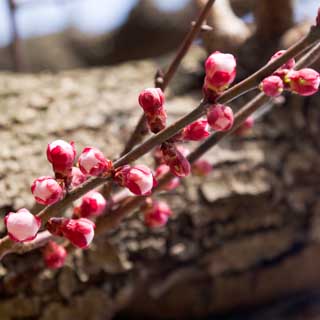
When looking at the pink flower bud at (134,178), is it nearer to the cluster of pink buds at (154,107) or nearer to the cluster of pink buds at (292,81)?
the cluster of pink buds at (154,107)

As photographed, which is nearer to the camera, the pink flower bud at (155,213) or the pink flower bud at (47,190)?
the pink flower bud at (47,190)

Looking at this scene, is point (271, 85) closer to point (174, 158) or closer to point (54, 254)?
point (174, 158)

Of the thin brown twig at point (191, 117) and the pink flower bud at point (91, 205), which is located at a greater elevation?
the pink flower bud at point (91, 205)

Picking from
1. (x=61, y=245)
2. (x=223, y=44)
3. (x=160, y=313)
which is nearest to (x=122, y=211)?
(x=61, y=245)

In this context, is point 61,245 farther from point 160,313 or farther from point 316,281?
point 316,281

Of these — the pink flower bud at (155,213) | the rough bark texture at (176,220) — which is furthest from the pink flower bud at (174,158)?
the rough bark texture at (176,220)

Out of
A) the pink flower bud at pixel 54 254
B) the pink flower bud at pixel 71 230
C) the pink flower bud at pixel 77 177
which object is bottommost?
the pink flower bud at pixel 71 230

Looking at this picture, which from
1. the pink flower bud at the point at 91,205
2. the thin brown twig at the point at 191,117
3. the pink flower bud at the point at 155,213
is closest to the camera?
the thin brown twig at the point at 191,117
